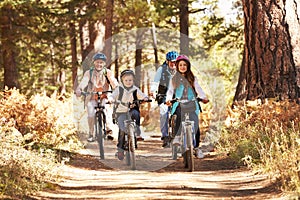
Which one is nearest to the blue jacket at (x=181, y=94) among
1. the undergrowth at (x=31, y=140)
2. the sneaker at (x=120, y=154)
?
the sneaker at (x=120, y=154)

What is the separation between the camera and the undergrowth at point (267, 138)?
8.70 meters

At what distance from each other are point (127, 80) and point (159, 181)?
3013 millimetres

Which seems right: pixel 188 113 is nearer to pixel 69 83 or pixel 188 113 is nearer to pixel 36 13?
pixel 36 13

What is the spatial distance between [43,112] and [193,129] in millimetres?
5255

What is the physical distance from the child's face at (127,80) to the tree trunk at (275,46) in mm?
3778

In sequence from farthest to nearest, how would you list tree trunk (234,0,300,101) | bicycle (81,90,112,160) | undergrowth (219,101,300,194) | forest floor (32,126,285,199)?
tree trunk (234,0,300,101), bicycle (81,90,112,160), forest floor (32,126,285,199), undergrowth (219,101,300,194)

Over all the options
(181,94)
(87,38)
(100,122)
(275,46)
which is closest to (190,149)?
(181,94)

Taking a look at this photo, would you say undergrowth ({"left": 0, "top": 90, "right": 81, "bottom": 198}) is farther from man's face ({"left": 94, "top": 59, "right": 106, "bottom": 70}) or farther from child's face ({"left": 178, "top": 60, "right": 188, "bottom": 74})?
child's face ({"left": 178, "top": 60, "right": 188, "bottom": 74})

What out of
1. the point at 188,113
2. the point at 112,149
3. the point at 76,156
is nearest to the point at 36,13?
the point at 112,149

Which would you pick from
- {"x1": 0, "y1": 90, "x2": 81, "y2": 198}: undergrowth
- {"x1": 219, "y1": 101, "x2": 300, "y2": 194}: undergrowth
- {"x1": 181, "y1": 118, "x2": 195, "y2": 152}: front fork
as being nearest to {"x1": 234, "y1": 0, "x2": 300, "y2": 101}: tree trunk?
{"x1": 219, "y1": 101, "x2": 300, "y2": 194}: undergrowth

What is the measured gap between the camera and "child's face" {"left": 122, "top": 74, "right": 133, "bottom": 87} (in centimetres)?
1258

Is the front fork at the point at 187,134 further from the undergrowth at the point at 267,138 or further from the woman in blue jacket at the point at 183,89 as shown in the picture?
the undergrowth at the point at 267,138

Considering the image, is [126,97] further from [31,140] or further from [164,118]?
[31,140]

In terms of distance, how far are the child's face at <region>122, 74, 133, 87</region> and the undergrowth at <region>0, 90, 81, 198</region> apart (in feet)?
6.35
